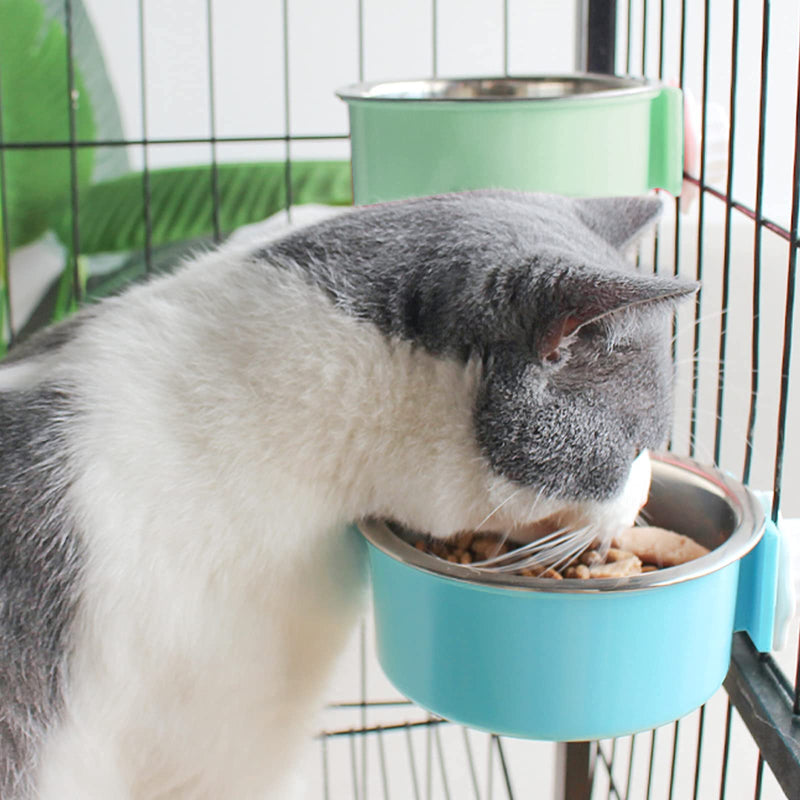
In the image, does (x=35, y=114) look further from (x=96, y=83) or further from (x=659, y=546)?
(x=659, y=546)

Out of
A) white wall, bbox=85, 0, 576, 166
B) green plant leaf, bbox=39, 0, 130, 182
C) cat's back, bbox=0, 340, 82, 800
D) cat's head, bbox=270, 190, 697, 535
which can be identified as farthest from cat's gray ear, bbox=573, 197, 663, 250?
green plant leaf, bbox=39, 0, 130, 182

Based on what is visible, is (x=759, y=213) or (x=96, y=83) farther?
(x=96, y=83)

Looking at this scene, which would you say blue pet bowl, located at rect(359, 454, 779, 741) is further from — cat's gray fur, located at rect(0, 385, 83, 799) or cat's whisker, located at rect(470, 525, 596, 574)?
cat's gray fur, located at rect(0, 385, 83, 799)

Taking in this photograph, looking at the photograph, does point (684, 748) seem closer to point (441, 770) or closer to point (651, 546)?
point (441, 770)

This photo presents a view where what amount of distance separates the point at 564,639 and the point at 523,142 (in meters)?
0.50

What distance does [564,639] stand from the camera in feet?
2.06

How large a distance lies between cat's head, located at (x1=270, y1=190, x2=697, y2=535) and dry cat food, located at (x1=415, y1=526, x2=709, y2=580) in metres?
0.04

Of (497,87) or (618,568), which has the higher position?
(497,87)

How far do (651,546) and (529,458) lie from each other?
16 cm

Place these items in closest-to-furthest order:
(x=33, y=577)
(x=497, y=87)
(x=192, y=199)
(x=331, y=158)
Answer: (x=33, y=577) < (x=497, y=87) < (x=192, y=199) < (x=331, y=158)

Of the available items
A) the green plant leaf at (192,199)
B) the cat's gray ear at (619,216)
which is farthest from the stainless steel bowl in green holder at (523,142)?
the green plant leaf at (192,199)

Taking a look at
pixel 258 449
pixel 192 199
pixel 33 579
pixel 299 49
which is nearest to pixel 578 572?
pixel 258 449

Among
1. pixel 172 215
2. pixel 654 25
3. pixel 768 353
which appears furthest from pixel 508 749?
pixel 654 25

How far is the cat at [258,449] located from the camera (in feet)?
2.17
